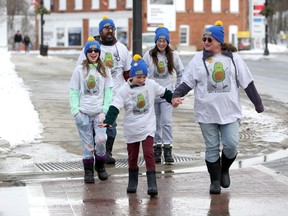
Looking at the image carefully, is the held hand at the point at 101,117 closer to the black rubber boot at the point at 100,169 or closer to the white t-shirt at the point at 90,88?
the white t-shirt at the point at 90,88

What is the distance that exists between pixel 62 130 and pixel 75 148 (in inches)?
74.1

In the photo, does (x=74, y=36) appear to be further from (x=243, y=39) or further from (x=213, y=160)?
(x=213, y=160)

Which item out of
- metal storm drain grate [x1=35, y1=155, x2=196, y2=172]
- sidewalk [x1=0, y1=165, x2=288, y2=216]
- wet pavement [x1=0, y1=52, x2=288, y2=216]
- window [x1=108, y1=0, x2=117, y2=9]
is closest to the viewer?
sidewalk [x1=0, y1=165, x2=288, y2=216]

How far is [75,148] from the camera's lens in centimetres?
1180

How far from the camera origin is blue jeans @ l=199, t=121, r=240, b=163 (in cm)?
830

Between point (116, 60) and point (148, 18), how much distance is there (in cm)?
5884

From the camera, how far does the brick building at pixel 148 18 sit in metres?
71.1

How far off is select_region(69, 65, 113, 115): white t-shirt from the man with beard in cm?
130

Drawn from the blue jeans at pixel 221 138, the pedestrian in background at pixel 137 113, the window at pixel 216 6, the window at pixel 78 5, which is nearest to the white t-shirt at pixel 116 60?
the pedestrian in background at pixel 137 113

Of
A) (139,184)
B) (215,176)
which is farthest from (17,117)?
(215,176)

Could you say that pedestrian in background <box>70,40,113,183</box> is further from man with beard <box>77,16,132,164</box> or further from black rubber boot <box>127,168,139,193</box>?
man with beard <box>77,16,132,164</box>

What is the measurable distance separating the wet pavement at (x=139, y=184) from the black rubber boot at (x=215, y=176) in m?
0.10

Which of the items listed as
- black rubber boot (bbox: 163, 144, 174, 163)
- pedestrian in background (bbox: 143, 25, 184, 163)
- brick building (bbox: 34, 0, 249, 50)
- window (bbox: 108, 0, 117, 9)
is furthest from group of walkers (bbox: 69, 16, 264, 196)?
window (bbox: 108, 0, 117, 9)

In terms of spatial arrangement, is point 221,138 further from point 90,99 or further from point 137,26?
point 137,26
